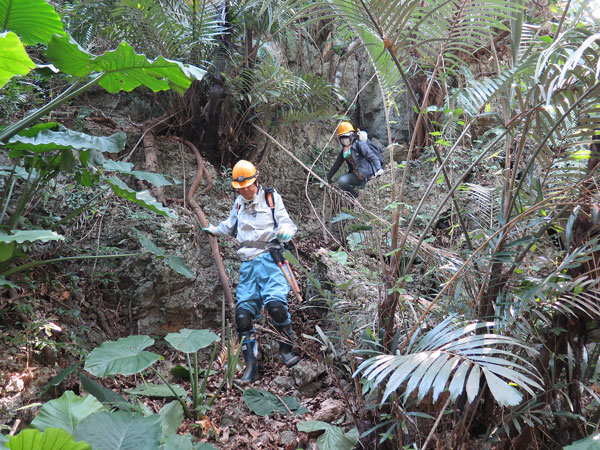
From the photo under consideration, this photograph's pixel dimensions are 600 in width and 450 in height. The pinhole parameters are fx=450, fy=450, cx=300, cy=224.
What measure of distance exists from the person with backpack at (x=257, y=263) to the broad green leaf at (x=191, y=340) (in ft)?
3.31

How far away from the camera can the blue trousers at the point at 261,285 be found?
172 inches

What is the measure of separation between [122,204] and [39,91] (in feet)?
6.14

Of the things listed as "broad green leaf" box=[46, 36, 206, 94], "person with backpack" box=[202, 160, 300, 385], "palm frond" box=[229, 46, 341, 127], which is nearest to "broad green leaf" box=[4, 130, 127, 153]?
"broad green leaf" box=[46, 36, 206, 94]

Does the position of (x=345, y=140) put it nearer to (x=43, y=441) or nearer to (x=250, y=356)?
(x=250, y=356)

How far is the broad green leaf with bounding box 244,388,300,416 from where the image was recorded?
3748 millimetres

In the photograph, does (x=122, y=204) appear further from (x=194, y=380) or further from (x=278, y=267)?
(x=194, y=380)

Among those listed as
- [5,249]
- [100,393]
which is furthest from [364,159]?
[5,249]

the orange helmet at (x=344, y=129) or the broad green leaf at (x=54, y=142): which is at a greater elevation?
the broad green leaf at (x=54, y=142)

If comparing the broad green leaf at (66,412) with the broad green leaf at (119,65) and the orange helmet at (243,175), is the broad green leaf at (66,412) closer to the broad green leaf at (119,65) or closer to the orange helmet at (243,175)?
the broad green leaf at (119,65)

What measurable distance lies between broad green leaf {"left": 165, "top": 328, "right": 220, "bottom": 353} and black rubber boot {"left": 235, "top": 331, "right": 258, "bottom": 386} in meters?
1.01

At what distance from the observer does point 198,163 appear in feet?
20.2

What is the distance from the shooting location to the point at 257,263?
4.47 metres

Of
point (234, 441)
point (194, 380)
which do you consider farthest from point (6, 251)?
point (234, 441)

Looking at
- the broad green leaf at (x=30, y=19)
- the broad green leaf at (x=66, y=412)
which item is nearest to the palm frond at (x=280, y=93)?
the broad green leaf at (x=30, y=19)
